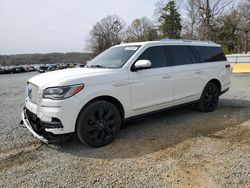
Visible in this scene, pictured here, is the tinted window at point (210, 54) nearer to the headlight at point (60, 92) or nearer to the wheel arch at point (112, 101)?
the wheel arch at point (112, 101)

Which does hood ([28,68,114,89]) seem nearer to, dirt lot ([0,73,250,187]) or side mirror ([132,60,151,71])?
side mirror ([132,60,151,71])

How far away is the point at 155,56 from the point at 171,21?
173 ft

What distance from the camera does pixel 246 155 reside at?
3693mm

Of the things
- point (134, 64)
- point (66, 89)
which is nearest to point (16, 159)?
point (66, 89)

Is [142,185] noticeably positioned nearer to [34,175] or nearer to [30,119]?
[34,175]

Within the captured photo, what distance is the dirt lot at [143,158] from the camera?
314 cm

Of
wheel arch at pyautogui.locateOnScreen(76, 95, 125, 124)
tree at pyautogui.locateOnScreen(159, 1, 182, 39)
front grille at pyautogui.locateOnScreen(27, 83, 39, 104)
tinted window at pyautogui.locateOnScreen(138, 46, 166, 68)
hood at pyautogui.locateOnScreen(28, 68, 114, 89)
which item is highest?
tree at pyautogui.locateOnScreen(159, 1, 182, 39)

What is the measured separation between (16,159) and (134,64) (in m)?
2.64

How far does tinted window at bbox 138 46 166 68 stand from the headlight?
1.61 meters

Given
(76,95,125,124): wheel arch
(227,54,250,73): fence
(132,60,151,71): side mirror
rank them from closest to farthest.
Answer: (76,95,125,124): wheel arch → (132,60,151,71): side mirror → (227,54,250,73): fence

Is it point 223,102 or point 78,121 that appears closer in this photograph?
point 78,121

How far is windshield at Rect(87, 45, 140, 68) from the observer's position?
4.70 m

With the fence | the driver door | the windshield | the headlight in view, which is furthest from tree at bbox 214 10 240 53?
the headlight

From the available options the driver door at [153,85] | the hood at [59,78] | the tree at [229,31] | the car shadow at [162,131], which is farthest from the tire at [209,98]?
the tree at [229,31]
